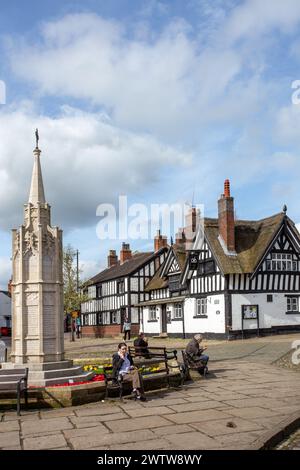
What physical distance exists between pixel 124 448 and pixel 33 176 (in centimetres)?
883

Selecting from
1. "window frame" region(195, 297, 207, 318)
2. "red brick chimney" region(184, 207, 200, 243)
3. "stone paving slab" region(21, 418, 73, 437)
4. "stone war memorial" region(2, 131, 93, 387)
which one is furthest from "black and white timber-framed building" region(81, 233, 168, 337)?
"stone paving slab" region(21, 418, 73, 437)

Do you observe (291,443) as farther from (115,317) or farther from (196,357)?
(115,317)

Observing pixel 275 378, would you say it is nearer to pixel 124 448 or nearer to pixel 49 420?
pixel 49 420

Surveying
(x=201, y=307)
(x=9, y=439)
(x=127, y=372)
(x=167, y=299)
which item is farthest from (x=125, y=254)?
(x=9, y=439)

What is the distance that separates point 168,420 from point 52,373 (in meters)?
4.40

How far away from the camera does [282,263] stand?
111 ft

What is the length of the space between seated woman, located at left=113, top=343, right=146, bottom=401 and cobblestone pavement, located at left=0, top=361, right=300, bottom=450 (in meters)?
0.28

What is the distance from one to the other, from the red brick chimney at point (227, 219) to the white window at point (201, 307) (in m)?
3.98

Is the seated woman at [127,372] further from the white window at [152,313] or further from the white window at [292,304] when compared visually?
the white window at [152,313]

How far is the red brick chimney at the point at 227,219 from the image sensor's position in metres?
33.3

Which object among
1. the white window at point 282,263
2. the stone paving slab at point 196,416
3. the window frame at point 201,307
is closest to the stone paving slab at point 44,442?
the stone paving slab at point 196,416

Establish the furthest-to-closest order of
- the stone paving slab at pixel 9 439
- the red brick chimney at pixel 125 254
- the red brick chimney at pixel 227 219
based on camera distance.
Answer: the red brick chimney at pixel 125 254 → the red brick chimney at pixel 227 219 → the stone paving slab at pixel 9 439

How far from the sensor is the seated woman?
11523mm
